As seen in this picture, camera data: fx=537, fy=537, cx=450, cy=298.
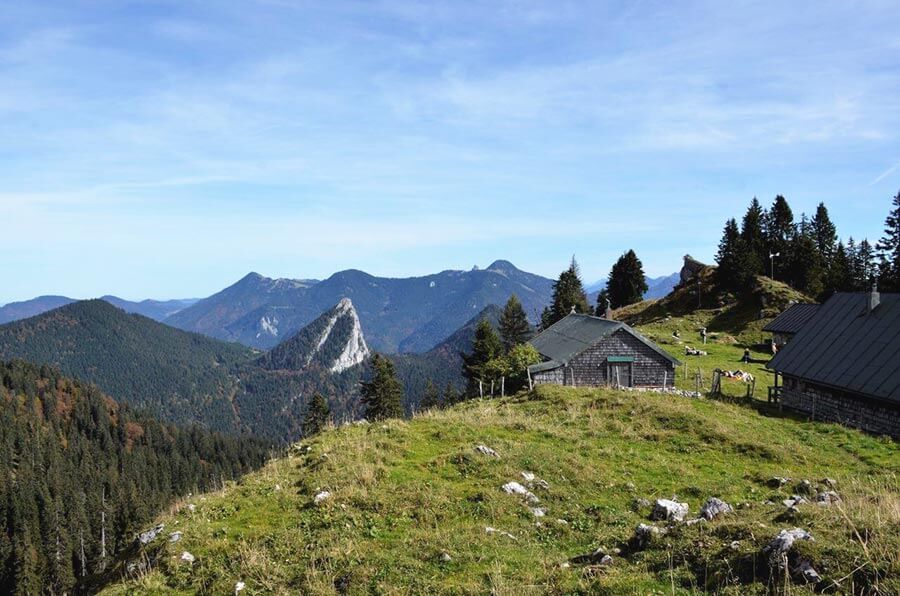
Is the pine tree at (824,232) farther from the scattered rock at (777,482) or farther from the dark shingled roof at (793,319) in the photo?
the scattered rock at (777,482)

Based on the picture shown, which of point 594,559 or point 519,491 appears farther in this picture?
point 519,491

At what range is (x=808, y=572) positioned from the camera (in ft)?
23.4

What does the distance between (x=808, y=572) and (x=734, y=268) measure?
9292cm

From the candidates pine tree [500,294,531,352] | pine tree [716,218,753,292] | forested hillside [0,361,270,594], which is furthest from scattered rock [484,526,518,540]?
pine tree [716,218,753,292]

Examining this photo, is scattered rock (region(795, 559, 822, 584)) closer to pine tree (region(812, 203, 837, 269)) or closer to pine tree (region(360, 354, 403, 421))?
pine tree (region(360, 354, 403, 421))

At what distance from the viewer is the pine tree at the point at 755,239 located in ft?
286

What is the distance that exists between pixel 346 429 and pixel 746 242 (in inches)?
3517

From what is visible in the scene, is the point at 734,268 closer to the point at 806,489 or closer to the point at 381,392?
the point at 381,392

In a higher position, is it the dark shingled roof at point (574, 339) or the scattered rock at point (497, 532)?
the dark shingled roof at point (574, 339)

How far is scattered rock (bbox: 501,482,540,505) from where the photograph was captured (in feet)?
45.5

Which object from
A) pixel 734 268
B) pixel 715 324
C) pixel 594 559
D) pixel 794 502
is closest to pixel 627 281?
pixel 734 268

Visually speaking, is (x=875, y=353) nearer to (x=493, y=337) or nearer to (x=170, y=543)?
(x=170, y=543)

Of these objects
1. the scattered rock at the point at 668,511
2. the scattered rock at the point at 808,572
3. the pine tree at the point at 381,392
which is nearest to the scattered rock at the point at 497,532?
the scattered rock at the point at 668,511

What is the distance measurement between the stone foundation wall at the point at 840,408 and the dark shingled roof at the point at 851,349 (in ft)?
2.63
